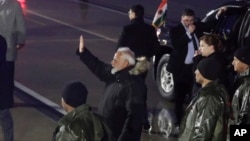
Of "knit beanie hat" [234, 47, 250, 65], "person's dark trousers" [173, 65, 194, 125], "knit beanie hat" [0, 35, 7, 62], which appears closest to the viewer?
"knit beanie hat" [234, 47, 250, 65]

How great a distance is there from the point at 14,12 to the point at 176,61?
8.85 ft

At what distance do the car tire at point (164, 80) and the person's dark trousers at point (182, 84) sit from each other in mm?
1575

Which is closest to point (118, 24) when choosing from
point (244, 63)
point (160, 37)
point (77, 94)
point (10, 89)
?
point (160, 37)

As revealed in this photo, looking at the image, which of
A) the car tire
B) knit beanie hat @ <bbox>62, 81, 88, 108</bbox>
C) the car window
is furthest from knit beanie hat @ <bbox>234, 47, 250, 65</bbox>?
the car tire

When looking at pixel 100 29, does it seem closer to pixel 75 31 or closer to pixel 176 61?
pixel 75 31

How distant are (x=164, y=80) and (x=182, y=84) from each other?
87.6 inches

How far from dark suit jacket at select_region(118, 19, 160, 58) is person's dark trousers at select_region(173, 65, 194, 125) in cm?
56

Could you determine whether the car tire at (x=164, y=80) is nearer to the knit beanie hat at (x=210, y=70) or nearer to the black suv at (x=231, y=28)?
the black suv at (x=231, y=28)

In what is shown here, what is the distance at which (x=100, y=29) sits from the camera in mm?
23047

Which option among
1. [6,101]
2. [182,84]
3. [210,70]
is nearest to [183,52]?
[182,84]

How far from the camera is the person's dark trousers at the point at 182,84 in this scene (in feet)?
40.5

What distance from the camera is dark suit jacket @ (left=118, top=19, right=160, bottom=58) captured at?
1217 centimetres

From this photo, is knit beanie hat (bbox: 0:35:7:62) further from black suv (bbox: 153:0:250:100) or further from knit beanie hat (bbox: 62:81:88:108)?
black suv (bbox: 153:0:250:100)

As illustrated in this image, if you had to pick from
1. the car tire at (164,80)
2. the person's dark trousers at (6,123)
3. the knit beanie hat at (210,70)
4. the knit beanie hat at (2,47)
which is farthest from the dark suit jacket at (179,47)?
the knit beanie hat at (210,70)
